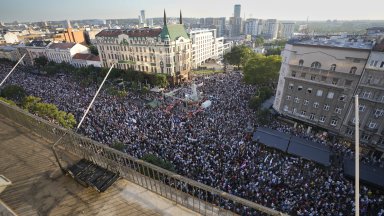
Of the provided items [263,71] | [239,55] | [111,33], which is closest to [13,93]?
[111,33]

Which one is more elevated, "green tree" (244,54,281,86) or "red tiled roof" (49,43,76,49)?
"red tiled roof" (49,43,76,49)

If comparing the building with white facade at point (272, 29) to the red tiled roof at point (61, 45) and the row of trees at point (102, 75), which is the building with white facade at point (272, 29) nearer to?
the row of trees at point (102, 75)

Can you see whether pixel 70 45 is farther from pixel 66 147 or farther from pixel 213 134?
pixel 66 147

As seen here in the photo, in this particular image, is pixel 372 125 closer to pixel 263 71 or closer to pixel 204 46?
pixel 263 71

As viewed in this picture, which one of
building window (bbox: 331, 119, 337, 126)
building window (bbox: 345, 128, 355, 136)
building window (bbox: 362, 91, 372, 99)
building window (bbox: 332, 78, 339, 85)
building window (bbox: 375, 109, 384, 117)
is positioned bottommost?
Result: building window (bbox: 345, 128, 355, 136)

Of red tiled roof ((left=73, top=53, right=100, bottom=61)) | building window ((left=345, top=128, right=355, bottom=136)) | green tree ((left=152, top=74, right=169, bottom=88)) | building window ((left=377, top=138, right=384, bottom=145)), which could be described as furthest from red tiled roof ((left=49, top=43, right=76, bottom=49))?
building window ((left=377, top=138, right=384, bottom=145))

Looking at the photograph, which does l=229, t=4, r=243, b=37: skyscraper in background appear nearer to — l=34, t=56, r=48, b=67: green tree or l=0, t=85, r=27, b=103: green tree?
l=34, t=56, r=48, b=67: green tree

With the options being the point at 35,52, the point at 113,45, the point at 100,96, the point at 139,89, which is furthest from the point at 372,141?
the point at 35,52
